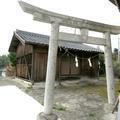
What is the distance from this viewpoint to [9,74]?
21297mm

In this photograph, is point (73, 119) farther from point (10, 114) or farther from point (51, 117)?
point (10, 114)

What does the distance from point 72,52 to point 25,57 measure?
3915mm

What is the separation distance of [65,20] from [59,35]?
0.53 meters

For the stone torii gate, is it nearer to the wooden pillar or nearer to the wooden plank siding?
the wooden pillar

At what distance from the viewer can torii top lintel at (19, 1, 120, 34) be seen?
5.06 m

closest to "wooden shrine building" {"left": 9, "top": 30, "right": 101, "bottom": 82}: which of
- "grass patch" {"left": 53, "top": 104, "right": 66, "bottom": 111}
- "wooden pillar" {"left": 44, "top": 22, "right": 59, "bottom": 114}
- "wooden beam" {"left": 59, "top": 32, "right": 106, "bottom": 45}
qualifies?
"wooden beam" {"left": 59, "top": 32, "right": 106, "bottom": 45}

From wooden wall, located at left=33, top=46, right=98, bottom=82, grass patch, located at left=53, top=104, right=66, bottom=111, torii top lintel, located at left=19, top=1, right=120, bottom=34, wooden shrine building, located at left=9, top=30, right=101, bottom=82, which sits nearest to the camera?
torii top lintel, located at left=19, top=1, right=120, bottom=34

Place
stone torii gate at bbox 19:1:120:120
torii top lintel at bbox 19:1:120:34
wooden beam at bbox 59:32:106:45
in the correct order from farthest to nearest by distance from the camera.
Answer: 1. wooden beam at bbox 59:32:106:45
2. stone torii gate at bbox 19:1:120:120
3. torii top lintel at bbox 19:1:120:34

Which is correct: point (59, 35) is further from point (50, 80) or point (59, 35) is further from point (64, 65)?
point (64, 65)

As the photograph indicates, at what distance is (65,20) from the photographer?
5.64 m

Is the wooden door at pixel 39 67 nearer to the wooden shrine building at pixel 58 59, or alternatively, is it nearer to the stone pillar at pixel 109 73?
the wooden shrine building at pixel 58 59

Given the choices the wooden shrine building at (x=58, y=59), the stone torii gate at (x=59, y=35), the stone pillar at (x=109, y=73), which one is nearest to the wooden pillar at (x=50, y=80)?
the stone torii gate at (x=59, y=35)

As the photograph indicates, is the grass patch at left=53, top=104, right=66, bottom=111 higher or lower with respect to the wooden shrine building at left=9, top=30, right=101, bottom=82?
lower

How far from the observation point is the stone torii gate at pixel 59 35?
526 centimetres
